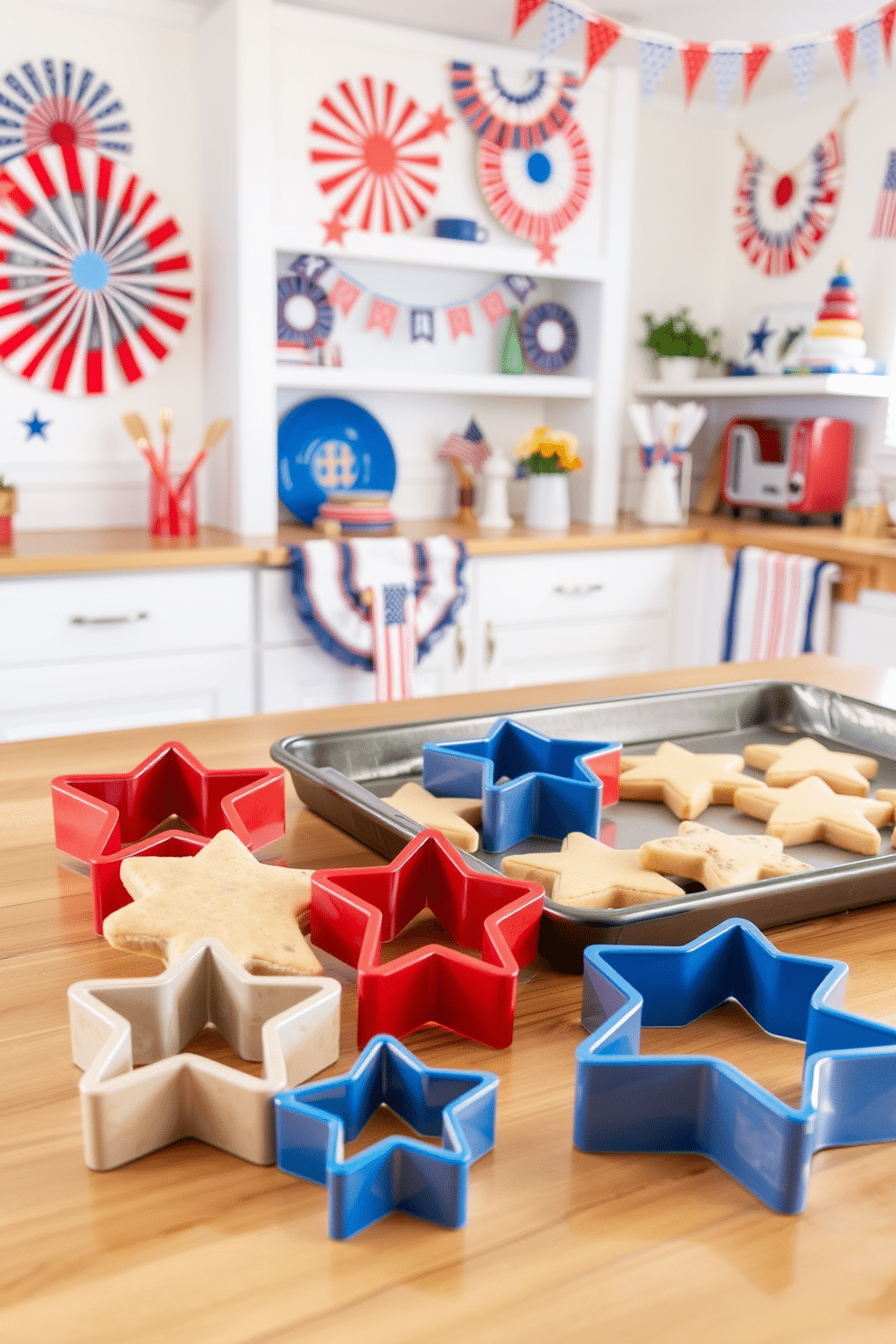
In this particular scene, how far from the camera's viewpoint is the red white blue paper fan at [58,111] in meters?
2.78

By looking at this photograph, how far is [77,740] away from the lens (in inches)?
46.8

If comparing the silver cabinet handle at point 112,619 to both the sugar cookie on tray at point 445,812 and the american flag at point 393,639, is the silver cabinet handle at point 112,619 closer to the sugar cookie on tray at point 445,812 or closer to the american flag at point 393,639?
the american flag at point 393,639

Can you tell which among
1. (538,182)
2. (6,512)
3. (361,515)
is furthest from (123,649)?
(538,182)

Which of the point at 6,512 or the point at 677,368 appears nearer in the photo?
the point at 6,512

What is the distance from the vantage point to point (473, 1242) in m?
0.48

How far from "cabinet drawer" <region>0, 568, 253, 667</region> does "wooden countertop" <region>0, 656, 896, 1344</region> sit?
194 centimetres

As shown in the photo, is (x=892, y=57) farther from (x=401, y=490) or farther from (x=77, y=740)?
(x=77, y=740)

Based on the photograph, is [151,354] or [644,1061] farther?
[151,354]

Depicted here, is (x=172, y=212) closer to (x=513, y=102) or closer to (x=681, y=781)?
(x=513, y=102)

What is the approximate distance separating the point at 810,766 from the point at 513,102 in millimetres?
2576

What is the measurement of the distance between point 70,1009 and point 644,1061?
290 millimetres

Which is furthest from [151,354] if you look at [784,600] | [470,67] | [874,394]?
[874,394]

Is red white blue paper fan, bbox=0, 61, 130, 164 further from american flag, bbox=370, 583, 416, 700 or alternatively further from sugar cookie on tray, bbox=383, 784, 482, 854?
sugar cookie on tray, bbox=383, 784, 482, 854

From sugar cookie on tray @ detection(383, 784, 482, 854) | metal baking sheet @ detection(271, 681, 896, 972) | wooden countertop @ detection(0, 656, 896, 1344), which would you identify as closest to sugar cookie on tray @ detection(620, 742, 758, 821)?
metal baking sheet @ detection(271, 681, 896, 972)
